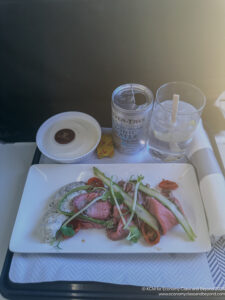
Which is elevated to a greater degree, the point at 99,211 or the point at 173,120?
the point at 173,120

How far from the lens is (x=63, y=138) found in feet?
2.09

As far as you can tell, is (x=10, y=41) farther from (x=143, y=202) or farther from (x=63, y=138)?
(x=143, y=202)

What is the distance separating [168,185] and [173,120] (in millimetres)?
144

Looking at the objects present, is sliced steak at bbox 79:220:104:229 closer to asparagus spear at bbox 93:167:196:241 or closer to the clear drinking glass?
asparagus spear at bbox 93:167:196:241

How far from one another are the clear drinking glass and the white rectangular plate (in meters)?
0.05

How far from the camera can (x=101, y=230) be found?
517 millimetres

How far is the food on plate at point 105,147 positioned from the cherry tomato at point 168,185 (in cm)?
15

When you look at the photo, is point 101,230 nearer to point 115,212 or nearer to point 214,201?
point 115,212

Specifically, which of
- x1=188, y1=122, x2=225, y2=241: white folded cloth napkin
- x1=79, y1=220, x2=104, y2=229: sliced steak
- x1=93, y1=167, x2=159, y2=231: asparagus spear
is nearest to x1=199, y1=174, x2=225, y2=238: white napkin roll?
x1=188, y1=122, x2=225, y2=241: white folded cloth napkin

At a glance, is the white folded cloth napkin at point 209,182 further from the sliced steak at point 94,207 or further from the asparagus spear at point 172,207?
the sliced steak at point 94,207

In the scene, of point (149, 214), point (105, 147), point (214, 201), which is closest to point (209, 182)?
point (214, 201)

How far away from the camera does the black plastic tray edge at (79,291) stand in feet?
1.51

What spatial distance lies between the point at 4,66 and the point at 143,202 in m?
0.49

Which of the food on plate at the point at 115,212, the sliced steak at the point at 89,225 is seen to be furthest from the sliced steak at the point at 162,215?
the sliced steak at the point at 89,225
